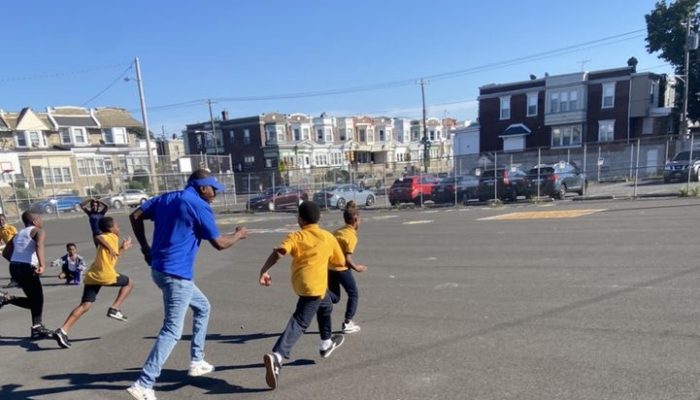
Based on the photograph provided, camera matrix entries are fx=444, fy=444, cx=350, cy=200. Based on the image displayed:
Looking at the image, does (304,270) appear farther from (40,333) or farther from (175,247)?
(40,333)

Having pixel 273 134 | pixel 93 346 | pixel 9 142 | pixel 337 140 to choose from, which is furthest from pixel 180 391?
pixel 337 140

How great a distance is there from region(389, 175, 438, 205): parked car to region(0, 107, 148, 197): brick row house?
23530 millimetres

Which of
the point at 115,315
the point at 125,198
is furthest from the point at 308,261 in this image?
the point at 125,198

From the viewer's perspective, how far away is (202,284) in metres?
8.34

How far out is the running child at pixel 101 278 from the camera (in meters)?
5.19

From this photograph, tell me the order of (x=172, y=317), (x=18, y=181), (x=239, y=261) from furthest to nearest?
(x=18, y=181) < (x=239, y=261) < (x=172, y=317)

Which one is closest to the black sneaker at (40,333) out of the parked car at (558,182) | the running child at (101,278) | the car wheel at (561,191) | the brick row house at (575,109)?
the running child at (101,278)

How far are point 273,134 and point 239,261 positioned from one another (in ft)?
172

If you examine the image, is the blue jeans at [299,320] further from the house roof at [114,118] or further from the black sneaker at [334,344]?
the house roof at [114,118]

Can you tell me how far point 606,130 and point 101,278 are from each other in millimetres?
44819

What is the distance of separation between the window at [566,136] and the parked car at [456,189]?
25.4 meters

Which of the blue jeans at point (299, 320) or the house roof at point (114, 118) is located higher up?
the house roof at point (114, 118)

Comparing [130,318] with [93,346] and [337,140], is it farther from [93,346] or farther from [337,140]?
[337,140]

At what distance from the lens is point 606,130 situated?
4075cm
